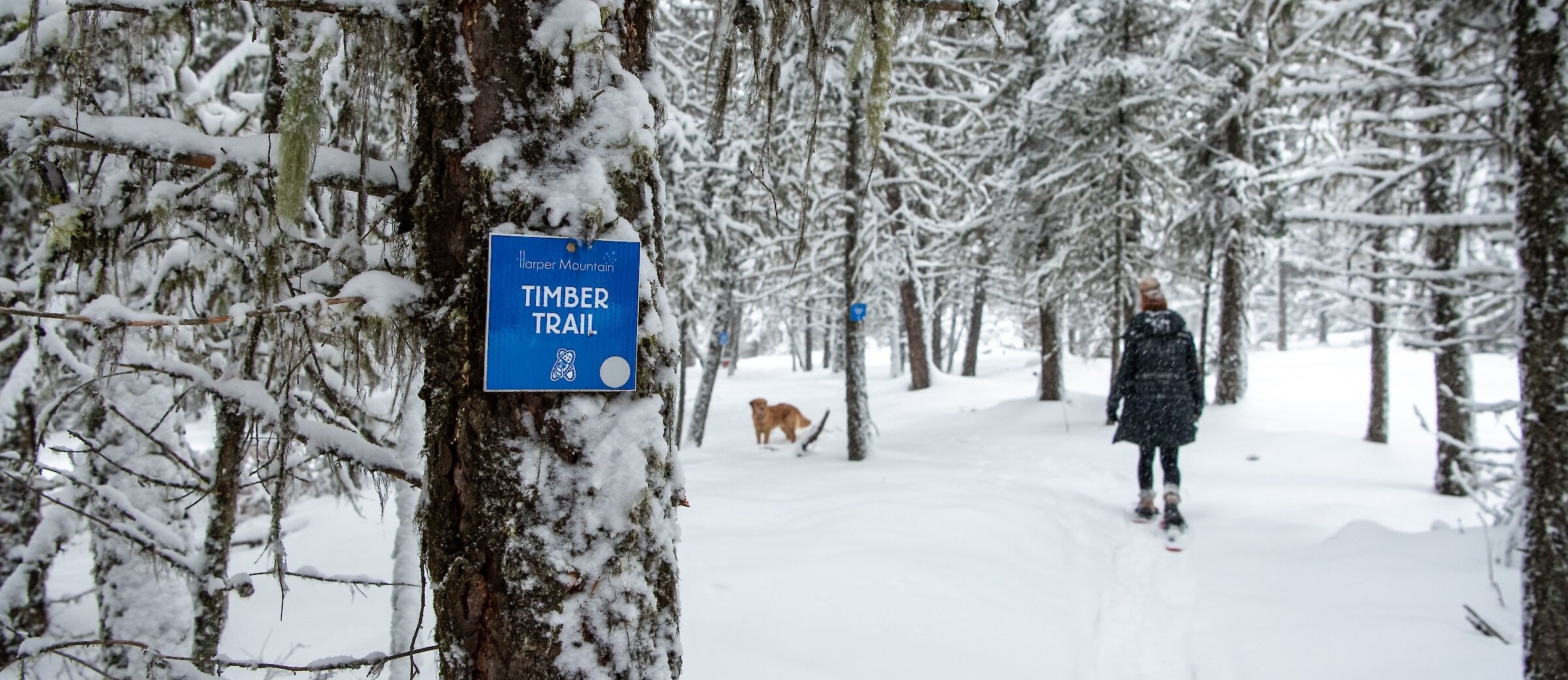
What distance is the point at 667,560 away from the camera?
1.68m

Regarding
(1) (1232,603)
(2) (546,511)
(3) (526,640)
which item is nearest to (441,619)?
(3) (526,640)

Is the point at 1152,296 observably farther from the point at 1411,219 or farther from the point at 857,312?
the point at 857,312

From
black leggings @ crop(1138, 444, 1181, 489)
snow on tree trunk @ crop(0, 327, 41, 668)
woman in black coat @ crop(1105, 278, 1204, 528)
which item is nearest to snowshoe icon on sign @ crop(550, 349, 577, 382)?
snow on tree trunk @ crop(0, 327, 41, 668)

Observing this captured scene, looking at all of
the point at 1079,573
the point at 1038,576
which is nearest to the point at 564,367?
the point at 1038,576

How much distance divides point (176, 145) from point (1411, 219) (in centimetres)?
626

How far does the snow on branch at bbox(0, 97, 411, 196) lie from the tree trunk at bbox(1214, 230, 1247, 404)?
528 inches

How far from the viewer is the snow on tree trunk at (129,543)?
400 cm

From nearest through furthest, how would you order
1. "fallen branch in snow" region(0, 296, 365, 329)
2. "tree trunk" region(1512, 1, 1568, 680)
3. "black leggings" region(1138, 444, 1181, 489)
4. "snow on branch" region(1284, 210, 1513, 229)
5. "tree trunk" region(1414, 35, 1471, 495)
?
1. "fallen branch in snow" region(0, 296, 365, 329)
2. "tree trunk" region(1512, 1, 1568, 680)
3. "snow on branch" region(1284, 210, 1513, 229)
4. "black leggings" region(1138, 444, 1181, 489)
5. "tree trunk" region(1414, 35, 1471, 495)

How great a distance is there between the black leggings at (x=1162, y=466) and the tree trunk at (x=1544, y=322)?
3.00 m

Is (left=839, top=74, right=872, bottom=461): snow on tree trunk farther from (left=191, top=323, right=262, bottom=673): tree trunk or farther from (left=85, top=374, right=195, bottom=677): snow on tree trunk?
(left=191, top=323, right=262, bottom=673): tree trunk

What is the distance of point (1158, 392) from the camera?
255 inches

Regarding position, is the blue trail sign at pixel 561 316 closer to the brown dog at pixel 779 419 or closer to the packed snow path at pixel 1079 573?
the packed snow path at pixel 1079 573

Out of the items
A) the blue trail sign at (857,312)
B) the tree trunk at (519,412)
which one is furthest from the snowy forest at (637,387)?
the blue trail sign at (857,312)

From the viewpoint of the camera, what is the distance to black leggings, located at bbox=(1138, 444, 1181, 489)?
6.48m
